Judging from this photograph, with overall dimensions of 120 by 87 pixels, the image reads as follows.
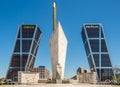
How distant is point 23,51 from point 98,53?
1684 inches

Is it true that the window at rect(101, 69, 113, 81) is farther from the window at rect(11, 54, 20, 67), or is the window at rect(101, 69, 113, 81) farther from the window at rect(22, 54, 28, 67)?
the window at rect(11, 54, 20, 67)

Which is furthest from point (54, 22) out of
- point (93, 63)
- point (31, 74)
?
point (93, 63)

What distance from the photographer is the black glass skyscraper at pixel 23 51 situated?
4968 inches

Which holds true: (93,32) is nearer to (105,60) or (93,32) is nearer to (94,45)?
(94,45)

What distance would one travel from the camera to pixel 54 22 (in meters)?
50.0

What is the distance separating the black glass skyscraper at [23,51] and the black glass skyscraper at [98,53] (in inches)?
1239

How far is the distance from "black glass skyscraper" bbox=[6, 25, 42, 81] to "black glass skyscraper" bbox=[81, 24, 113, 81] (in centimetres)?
3148

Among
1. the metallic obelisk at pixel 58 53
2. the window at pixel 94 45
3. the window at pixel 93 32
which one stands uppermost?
the window at pixel 93 32

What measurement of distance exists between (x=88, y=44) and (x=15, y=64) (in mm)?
42901

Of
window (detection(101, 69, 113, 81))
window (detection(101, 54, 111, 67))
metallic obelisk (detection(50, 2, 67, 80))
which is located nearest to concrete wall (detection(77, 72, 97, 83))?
metallic obelisk (detection(50, 2, 67, 80))

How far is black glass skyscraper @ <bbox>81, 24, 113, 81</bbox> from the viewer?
123 metres

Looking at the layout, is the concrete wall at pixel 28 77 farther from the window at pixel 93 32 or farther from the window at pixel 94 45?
the window at pixel 93 32

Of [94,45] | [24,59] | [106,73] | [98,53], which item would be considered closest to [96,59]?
[98,53]

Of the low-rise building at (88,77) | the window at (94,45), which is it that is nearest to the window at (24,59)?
the window at (94,45)
